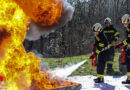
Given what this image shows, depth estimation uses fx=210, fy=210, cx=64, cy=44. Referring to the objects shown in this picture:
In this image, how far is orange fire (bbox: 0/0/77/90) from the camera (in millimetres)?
4707

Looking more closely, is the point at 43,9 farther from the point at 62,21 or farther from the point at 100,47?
the point at 100,47

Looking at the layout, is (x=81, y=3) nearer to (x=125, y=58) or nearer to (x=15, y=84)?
(x=125, y=58)

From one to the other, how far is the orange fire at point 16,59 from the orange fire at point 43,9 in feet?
1.60

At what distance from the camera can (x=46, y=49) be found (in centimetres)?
1542

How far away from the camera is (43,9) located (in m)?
6.00

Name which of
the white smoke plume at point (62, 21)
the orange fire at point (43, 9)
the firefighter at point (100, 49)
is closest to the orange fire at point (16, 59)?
the orange fire at point (43, 9)

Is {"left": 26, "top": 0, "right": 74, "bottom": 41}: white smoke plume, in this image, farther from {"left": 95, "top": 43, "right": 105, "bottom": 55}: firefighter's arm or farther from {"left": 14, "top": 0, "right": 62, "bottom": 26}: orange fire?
{"left": 95, "top": 43, "right": 105, "bottom": 55}: firefighter's arm

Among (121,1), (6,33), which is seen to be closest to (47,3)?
(6,33)

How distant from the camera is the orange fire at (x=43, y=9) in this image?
5699mm

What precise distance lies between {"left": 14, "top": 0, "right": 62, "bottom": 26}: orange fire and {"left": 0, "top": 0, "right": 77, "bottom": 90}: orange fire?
489mm

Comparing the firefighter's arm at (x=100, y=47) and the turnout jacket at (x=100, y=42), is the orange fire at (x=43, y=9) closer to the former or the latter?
the turnout jacket at (x=100, y=42)

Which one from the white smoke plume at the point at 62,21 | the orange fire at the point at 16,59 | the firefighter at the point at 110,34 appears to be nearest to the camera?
the orange fire at the point at 16,59

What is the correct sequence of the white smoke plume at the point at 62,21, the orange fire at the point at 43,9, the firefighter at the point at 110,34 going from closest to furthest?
1. the orange fire at the point at 43,9
2. the white smoke plume at the point at 62,21
3. the firefighter at the point at 110,34

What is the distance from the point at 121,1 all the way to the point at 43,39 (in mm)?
7576
